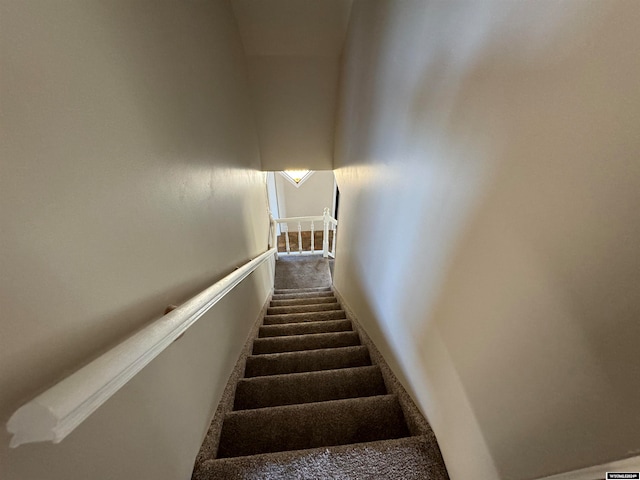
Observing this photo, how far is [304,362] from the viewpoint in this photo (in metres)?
1.64

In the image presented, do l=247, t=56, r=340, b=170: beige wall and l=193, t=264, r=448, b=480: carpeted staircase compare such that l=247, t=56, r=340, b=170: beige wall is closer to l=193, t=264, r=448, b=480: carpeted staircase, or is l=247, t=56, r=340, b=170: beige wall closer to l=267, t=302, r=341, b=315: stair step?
l=267, t=302, r=341, b=315: stair step

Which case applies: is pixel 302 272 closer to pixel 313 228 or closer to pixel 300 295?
pixel 313 228

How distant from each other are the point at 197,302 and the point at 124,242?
0.26 metres

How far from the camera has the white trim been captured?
37 cm

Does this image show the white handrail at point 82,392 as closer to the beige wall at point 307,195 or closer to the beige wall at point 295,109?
the beige wall at point 295,109

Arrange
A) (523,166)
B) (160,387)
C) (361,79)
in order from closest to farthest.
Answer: (523,166) → (160,387) → (361,79)

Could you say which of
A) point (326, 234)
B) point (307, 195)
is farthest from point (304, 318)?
point (307, 195)

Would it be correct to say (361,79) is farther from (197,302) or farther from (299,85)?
(197,302)

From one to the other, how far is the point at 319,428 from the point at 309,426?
4 cm

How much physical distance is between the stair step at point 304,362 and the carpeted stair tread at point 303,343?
24cm

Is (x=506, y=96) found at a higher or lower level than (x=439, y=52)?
lower

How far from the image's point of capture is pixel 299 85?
301cm

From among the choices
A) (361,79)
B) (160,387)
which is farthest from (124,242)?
(361,79)

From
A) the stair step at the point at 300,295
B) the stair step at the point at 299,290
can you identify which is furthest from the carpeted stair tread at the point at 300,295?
the stair step at the point at 299,290
